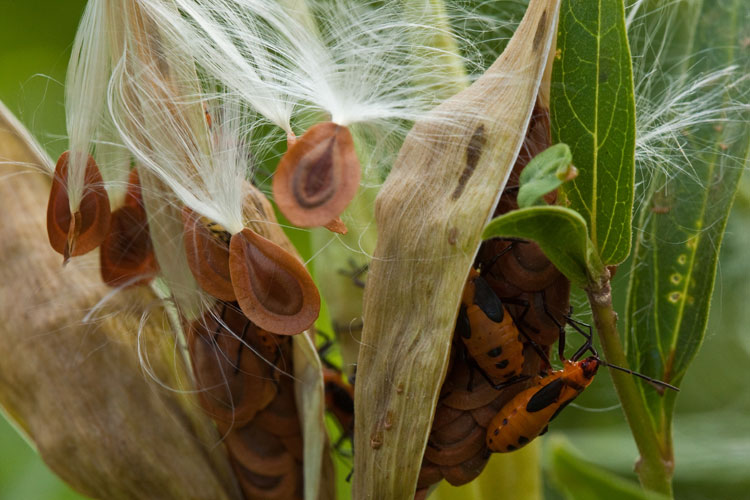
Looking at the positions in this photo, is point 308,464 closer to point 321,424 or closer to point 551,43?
point 321,424

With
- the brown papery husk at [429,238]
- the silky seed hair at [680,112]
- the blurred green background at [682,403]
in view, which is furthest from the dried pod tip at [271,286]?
the blurred green background at [682,403]

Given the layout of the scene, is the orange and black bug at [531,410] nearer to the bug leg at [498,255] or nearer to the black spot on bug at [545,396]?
the black spot on bug at [545,396]

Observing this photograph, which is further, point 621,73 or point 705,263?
point 705,263

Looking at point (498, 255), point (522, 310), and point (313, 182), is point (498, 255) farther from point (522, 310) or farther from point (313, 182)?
point (313, 182)

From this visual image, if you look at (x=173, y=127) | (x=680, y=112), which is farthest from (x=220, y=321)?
(x=680, y=112)

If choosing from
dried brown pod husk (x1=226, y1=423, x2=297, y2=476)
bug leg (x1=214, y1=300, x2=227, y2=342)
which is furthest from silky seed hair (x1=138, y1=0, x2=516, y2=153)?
dried brown pod husk (x1=226, y1=423, x2=297, y2=476)

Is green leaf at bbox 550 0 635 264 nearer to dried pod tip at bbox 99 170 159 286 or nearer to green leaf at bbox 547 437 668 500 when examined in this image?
green leaf at bbox 547 437 668 500

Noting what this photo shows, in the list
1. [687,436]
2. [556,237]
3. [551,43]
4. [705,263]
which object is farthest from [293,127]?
[687,436]
